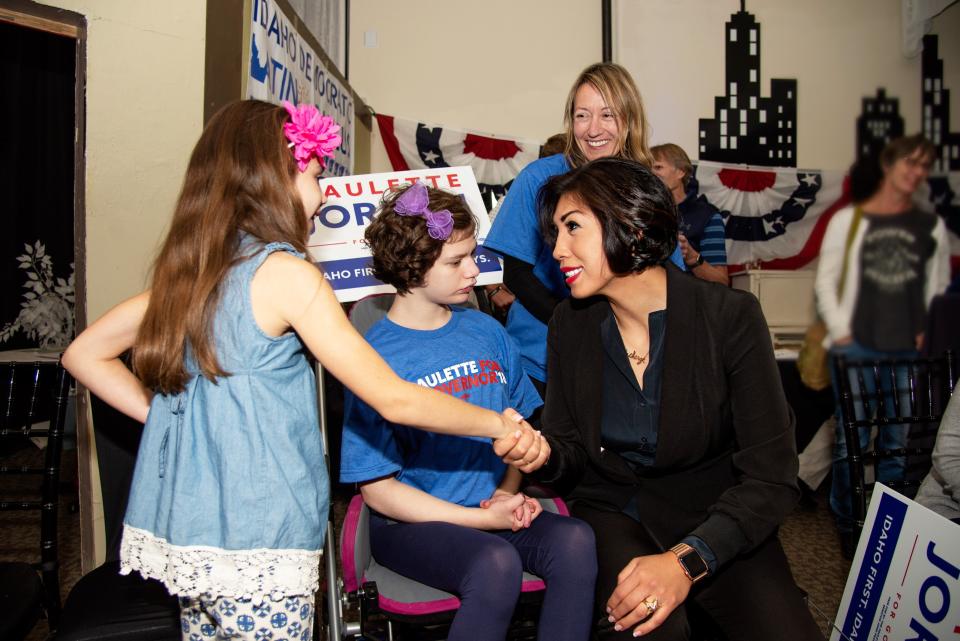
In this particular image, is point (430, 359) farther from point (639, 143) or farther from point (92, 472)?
point (92, 472)

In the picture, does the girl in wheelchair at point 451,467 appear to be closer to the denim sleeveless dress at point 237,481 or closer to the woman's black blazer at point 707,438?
the woman's black blazer at point 707,438

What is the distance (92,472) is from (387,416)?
1.78 meters

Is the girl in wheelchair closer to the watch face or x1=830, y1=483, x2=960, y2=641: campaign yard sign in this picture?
the watch face

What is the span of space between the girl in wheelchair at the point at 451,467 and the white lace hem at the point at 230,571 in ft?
1.22

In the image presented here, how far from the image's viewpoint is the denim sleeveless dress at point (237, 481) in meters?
1.14

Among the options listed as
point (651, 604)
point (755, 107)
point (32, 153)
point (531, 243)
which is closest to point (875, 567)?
point (651, 604)

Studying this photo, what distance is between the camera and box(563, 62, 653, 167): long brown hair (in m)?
1.94

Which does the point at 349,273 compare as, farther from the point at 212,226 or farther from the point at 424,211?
the point at 212,226

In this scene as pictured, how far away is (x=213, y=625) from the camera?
1277mm

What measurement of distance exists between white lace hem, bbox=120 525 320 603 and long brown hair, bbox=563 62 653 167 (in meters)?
1.35

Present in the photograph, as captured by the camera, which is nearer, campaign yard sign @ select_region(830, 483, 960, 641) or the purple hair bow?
campaign yard sign @ select_region(830, 483, 960, 641)

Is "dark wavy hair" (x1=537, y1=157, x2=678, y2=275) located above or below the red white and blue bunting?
below

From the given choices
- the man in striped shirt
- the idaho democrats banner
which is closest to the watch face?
the man in striped shirt

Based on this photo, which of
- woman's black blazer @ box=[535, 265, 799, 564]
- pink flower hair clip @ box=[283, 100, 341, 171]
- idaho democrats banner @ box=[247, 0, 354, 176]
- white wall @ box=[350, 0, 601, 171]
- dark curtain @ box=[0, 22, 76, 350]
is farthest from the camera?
white wall @ box=[350, 0, 601, 171]
